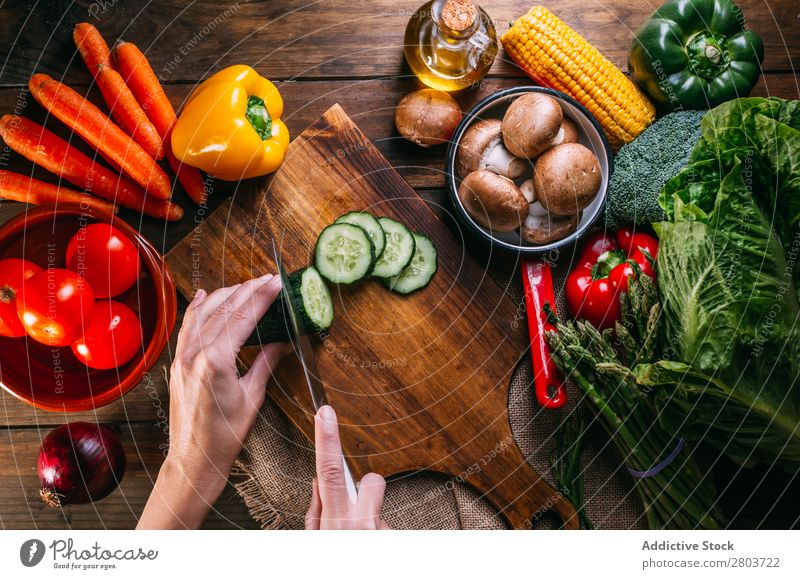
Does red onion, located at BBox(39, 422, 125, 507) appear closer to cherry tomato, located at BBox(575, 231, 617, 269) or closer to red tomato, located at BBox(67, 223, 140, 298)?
red tomato, located at BBox(67, 223, 140, 298)

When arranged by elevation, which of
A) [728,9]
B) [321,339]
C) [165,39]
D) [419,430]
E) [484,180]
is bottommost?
[419,430]

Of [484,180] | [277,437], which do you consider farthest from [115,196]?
[484,180]

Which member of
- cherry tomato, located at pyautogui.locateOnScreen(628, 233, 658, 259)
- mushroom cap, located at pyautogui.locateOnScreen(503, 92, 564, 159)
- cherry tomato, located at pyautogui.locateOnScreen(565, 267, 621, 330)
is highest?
mushroom cap, located at pyautogui.locateOnScreen(503, 92, 564, 159)

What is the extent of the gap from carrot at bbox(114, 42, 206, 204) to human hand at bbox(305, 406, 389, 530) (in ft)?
2.45

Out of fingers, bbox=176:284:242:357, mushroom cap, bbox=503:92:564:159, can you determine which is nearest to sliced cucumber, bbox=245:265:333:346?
fingers, bbox=176:284:242:357

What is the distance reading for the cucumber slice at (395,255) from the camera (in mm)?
1739

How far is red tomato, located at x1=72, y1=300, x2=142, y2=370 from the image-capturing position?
1.55 metres

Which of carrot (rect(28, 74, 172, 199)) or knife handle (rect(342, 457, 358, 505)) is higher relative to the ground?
carrot (rect(28, 74, 172, 199))

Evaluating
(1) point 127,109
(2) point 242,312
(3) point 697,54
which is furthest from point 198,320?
(3) point 697,54

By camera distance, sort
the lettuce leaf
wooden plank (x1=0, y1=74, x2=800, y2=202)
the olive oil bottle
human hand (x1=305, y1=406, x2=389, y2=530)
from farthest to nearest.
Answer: wooden plank (x1=0, y1=74, x2=800, y2=202)
the olive oil bottle
human hand (x1=305, y1=406, x2=389, y2=530)
the lettuce leaf

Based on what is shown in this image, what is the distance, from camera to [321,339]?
1.75 m

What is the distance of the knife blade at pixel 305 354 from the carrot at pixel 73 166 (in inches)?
14.8
